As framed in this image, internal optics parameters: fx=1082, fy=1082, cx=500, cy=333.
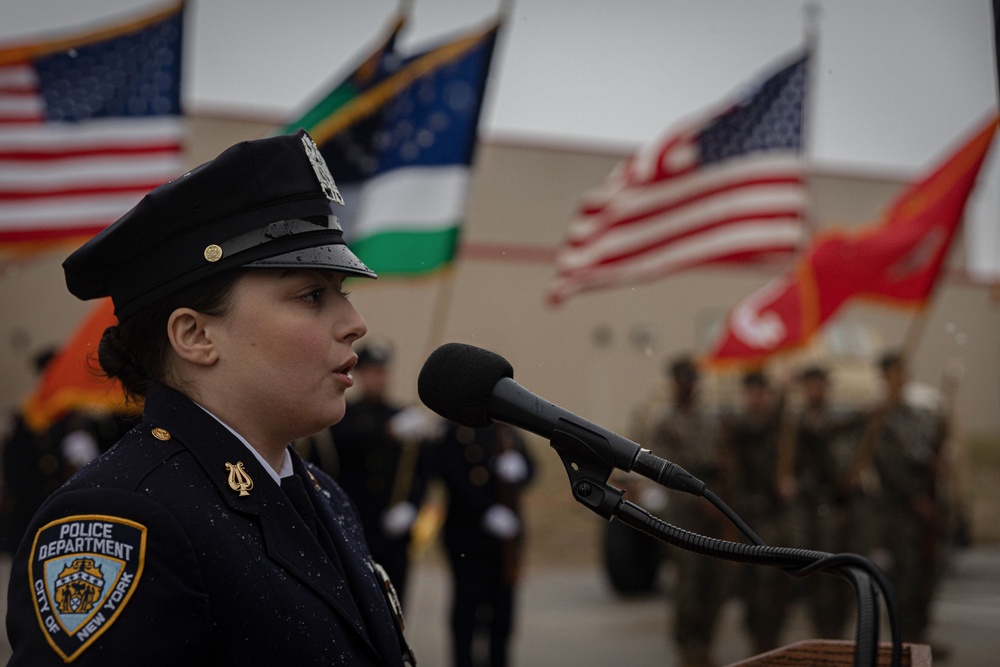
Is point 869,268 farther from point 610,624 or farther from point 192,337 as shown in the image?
point 192,337

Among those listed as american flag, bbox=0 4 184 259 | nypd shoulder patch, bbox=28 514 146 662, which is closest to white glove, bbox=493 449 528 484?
american flag, bbox=0 4 184 259

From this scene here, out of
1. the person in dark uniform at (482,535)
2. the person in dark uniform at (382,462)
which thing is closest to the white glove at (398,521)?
the person in dark uniform at (382,462)

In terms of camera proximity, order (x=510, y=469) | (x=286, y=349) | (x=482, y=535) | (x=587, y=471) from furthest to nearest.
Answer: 1. (x=510, y=469)
2. (x=482, y=535)
3. (x=286, y=349)
4. (x=587, y=471)

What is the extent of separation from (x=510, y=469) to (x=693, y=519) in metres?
1.38

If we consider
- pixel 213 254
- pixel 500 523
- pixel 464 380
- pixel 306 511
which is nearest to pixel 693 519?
pixel 500 523

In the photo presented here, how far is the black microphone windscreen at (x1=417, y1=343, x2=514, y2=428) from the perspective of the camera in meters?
1.41

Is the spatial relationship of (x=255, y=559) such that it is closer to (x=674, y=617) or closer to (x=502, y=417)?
(x=502, y=417)

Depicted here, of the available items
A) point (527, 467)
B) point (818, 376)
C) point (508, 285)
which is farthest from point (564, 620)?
point (508, 285)

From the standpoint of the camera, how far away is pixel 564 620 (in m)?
8.11

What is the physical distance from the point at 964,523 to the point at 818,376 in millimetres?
5273

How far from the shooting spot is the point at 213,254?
1426 mm

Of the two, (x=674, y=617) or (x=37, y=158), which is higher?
(x=37, y=158)

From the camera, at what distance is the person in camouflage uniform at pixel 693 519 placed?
22.7ft

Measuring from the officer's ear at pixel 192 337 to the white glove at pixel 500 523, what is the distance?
4.93 metres
